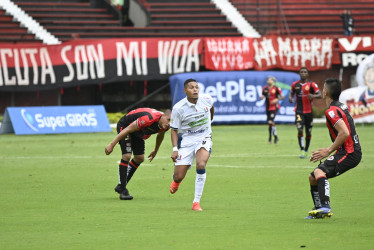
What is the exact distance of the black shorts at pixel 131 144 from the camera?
14344mm

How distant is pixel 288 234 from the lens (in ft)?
32.3

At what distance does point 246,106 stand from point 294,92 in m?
16.3

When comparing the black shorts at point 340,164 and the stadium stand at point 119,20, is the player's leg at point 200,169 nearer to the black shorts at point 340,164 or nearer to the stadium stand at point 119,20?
the black shorts at point 340,164

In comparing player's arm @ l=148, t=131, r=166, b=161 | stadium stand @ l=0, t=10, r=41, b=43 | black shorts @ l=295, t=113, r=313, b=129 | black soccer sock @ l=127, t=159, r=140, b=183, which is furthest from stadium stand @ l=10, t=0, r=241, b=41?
player's arm @ l=148, t=131, r=166, b=161

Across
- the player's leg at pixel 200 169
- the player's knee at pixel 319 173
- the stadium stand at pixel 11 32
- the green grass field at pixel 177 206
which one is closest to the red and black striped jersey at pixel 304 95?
the green grass field at pixel 177 206

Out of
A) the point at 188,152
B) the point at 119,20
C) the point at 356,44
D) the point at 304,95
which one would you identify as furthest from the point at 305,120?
the point at 119,20

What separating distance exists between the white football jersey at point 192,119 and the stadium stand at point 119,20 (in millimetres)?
30940

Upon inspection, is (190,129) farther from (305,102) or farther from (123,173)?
(305,102)

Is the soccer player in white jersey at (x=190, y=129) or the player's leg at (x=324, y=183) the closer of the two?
the player's leg at (x=324, y=183)

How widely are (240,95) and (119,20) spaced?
9915mm

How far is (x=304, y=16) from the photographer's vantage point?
49312mm

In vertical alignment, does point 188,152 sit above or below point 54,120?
above

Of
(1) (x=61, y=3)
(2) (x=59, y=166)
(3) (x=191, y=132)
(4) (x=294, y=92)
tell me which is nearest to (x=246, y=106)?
(1) (x=61, y=3)

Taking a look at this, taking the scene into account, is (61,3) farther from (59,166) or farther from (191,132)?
(191,132)
